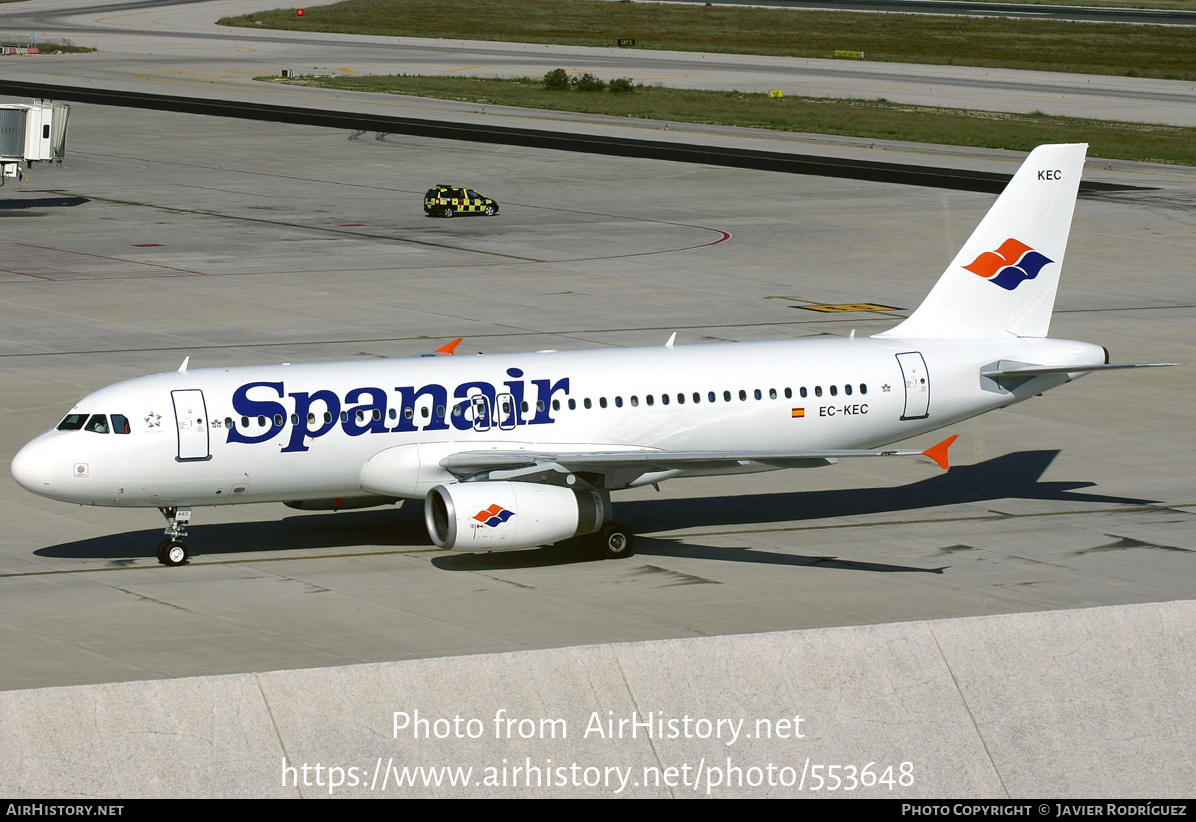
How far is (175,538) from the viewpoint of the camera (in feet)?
111

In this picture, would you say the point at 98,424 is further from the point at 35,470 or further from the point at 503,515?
the point at 503,515

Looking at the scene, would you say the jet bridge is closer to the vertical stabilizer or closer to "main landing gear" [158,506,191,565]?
"main landing gear" [158,506,191,565]

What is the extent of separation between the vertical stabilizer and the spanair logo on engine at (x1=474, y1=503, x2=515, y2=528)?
11161 mm

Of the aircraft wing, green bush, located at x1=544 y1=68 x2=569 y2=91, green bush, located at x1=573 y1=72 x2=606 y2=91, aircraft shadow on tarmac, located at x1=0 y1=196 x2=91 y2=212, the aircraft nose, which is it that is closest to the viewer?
the aircraft nose

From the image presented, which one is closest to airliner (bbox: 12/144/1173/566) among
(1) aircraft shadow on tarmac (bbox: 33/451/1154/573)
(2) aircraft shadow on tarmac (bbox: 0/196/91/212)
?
(1) aircraft shadow on tarmac (bbox: 33/451/1154/573)

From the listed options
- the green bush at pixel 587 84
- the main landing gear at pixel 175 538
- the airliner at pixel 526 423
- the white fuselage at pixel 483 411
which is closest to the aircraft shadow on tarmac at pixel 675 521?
the main landing gear at pixel 175 538

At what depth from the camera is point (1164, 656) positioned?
26.8 metres

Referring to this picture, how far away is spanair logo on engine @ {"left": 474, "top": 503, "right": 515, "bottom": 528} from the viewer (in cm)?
3219

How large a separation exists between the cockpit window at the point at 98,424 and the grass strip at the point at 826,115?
85739 mm

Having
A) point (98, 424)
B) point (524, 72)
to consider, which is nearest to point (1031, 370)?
point (98, 424)

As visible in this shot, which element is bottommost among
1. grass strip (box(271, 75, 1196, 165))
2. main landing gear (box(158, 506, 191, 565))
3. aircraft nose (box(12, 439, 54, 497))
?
main landing gear (box(158, 506, 191, 565))

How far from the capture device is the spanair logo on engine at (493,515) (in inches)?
1267

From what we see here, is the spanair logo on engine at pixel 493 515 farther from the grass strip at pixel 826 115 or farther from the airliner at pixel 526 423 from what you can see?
the grass strip at pixel 826 115

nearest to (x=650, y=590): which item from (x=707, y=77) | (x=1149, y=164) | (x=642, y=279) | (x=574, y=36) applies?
(x=642, y=279)
